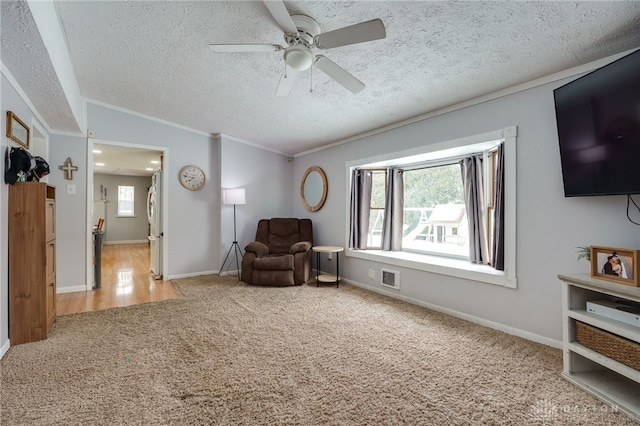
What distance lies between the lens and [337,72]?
6.67ft

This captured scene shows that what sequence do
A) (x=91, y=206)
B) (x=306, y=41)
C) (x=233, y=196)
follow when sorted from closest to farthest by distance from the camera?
(x=306, y=41)
(x=91, y=206)
(x=233, y=196)

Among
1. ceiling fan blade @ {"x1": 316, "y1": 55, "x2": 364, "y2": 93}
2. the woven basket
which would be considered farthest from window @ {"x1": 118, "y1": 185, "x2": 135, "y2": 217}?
the woven basket

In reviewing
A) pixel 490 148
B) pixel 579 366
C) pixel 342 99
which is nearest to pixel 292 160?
pixel 342 99

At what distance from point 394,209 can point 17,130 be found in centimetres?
409

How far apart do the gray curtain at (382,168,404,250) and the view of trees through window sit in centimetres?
7

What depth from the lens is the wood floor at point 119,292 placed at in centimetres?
331

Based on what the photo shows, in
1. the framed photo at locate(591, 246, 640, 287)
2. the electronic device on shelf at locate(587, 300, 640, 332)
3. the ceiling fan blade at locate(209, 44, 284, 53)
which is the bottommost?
the electronic device on shelf at locate(587, 300, 640, 332)

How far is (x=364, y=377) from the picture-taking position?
6.07 ft

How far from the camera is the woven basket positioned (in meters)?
1.54

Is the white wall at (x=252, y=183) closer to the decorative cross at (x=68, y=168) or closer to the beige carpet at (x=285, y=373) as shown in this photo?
the decorative cross at (x=68, y=168)

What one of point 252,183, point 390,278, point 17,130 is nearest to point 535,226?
point 390,278

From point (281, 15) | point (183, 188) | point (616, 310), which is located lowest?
point (616, 310)

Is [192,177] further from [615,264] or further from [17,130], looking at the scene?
[615,264]

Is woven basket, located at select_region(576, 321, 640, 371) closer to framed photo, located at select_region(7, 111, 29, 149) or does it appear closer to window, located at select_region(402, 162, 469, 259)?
window, located at select_region(402, 162, 469, 259)
